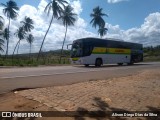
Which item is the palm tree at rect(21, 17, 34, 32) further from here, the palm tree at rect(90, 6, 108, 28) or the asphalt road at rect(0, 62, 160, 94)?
the asphalt road at rect(0, 62, 160, 94)

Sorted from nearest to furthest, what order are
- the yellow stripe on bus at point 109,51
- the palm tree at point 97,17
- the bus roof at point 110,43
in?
the bus roof at point 110,43
the yellow stripe on bus at point 109,51
the palm tree at point 97,17

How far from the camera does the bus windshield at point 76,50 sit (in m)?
27.9

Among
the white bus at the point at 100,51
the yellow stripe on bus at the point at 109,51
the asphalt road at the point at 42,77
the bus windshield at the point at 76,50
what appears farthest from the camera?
the yellow stripe on bus at the point at 109,51

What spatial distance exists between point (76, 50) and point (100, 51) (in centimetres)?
298

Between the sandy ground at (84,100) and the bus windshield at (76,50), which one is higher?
the bus windshield at (76,50)

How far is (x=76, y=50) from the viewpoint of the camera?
2838 cm

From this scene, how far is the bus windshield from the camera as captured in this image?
91.5 feet

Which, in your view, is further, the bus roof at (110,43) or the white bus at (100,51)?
the bus roof at (110,43)

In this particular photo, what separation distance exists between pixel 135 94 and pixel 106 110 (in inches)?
82.6

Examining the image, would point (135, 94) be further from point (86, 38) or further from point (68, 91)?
point (86, 38)

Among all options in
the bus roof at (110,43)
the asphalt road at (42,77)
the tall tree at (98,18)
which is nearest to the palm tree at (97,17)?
the tall tree at (98,18)

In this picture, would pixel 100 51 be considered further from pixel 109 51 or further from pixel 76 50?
pixel 76 50

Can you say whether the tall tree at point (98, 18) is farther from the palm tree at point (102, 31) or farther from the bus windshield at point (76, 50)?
the bus windshield at point (76, 50)

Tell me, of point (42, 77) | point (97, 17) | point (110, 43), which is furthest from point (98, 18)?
point (42, 77)
